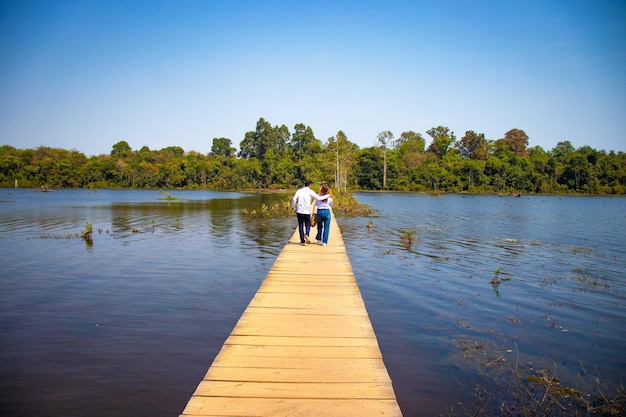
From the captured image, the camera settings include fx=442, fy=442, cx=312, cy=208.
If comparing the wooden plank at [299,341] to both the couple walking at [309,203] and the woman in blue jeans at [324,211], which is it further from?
the woman in blue jeans at [324,211]

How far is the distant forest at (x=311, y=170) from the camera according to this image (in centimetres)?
8631

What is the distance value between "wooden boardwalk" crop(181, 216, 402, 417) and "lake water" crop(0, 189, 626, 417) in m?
1.04

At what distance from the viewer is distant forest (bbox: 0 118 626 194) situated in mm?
86312

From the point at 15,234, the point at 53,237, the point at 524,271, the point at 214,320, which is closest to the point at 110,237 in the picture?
the point at 53,237

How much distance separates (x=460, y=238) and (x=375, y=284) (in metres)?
10.6

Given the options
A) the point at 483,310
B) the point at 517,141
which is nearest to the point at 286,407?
the point at 483,310

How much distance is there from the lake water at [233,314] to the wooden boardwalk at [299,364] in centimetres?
104

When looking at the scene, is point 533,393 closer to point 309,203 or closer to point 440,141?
point 309,203

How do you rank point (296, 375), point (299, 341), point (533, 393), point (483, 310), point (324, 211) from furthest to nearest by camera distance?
point (324, 211) → point (483, 310) → point (533, 393) → point (299, 341) → point (296, 375)

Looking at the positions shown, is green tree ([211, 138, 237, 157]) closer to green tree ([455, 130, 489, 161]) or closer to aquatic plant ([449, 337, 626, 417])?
green tree ([455, 130, 489, 161])

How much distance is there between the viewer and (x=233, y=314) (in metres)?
8.55

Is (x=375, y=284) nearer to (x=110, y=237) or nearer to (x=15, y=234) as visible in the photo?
(x=110, y=237)

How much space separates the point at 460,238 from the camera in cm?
2028

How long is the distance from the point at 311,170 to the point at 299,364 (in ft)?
271
